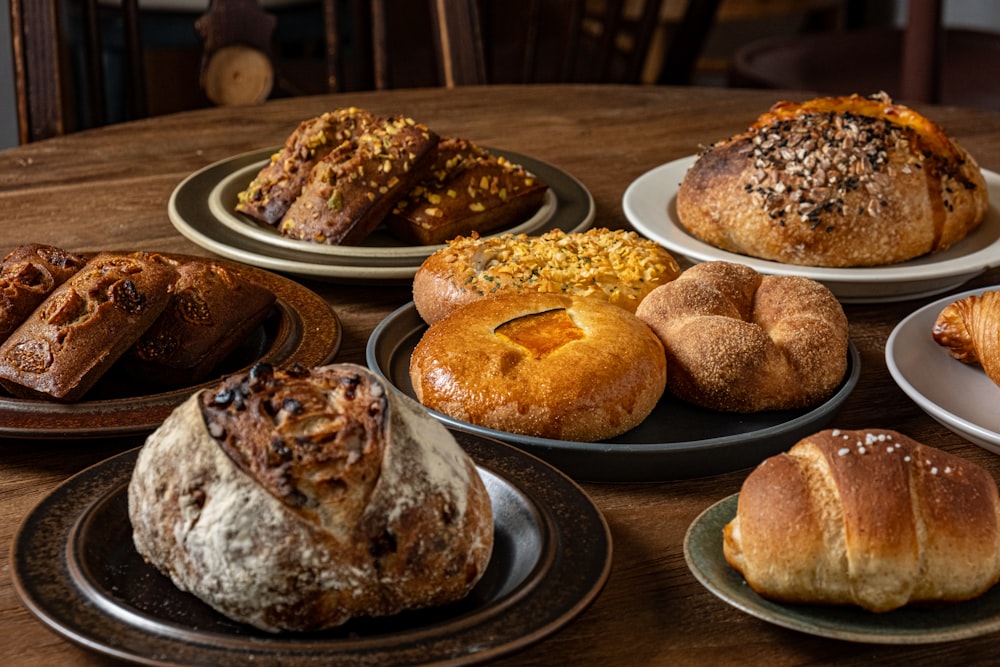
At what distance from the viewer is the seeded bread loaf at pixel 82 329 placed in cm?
111

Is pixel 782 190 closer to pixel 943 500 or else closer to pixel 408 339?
pixel 408 339

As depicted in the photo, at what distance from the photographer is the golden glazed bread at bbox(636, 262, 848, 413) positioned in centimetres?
112

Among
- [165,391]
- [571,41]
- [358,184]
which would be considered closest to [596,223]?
[358,184]

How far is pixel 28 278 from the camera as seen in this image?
3.96 ft

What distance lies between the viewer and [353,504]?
2.48 feet

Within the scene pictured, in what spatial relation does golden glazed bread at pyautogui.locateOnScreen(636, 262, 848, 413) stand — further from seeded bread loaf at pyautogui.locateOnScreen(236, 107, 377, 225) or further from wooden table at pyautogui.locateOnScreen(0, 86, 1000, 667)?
seeded bread loaf at pyautogui.locateOnScreen(236, 107, 377, 225)

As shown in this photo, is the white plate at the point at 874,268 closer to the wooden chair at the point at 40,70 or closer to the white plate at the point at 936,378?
the white plate at the point at 936,378

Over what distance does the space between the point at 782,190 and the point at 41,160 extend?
1.29 metres

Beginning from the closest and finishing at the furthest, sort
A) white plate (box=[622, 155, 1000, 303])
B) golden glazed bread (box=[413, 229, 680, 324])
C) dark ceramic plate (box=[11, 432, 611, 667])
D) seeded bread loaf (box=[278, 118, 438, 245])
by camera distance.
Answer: dark ceramic plate (box=[11, 432, 611, 667]) < golden glazed bread (box=[413, 229, 680, 324]) < white plate (box=[622, 155, 1000, 303]) < seeded bread loaf (box=[278, 118, 438, 245])

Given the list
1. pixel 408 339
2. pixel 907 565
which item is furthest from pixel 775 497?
pixel 408 339

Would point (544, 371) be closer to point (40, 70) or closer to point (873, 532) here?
point (873, 532)

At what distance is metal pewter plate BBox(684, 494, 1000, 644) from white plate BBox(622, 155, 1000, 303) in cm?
67

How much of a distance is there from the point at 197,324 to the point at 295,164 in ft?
1.75

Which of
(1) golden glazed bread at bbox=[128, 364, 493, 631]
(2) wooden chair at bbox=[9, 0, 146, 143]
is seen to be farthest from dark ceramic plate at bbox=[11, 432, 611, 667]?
(2) wooden chair at bbox=[9, 0, 146, 143]
